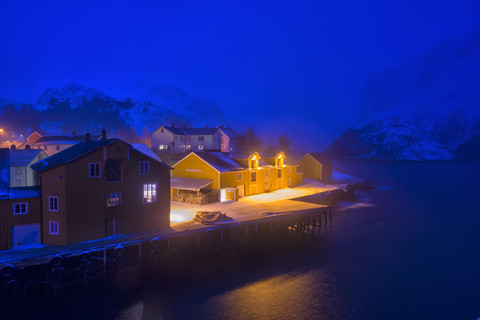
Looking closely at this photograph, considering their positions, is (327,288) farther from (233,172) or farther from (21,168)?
(21,168)

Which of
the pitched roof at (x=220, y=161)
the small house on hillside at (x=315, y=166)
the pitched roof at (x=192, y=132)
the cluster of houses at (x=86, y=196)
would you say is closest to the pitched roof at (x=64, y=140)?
the pitched roof at (x=192, y=132)

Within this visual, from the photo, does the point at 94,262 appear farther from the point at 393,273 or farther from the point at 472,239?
the point at 472,239

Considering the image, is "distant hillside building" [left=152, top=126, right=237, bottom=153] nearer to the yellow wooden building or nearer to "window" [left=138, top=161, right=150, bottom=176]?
the yellow wooden building

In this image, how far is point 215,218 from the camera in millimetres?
30484

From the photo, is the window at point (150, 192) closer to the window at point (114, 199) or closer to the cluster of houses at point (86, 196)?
the cluster of houses at point (86, 196)

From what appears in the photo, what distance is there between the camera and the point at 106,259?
23.9 m

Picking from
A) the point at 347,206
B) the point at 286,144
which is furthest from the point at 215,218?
the point at 286,144

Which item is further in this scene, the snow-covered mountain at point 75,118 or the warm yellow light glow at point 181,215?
the snow-covered mountain at point 75,118

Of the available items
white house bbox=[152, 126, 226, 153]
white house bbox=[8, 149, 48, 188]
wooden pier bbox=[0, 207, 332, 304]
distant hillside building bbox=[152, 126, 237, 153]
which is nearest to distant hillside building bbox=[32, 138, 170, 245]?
wooden pier bbox=[0, 207, 332, 304]

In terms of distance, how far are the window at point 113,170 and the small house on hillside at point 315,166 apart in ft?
151

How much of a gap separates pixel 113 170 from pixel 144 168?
2.53 meters

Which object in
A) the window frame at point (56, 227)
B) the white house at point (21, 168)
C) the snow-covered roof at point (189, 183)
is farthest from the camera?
the white house at point (21, 168)

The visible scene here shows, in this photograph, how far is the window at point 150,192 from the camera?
2756cm

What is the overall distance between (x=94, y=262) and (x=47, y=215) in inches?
180
